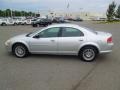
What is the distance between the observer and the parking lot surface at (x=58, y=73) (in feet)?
16.7

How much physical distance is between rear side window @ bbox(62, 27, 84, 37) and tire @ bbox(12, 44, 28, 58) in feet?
5.92

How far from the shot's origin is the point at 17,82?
5328 mm

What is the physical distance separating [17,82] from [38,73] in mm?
937

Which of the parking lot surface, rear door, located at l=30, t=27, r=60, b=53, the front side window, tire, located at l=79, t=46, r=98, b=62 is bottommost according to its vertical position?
the parking lot surface

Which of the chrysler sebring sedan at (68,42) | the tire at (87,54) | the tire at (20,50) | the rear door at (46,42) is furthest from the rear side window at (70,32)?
the tire at (20,50)

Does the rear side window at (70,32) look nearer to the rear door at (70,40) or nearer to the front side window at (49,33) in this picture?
the rear door at (70,40)

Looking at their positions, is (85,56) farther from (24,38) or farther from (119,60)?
(24,38)

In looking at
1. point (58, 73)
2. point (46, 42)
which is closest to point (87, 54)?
point (46, 42)

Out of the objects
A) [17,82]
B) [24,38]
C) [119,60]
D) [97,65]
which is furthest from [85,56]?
[17,82]

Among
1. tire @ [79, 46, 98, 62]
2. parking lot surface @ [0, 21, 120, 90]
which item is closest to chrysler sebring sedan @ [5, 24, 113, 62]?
tire @ [79, 46, 98, 62]

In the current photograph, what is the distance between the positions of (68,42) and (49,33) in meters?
0.91

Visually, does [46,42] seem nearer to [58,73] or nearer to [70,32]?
[70,32]

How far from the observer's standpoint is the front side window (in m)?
7.88

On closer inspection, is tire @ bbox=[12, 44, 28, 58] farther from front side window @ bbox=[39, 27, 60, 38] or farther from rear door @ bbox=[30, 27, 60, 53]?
front side window @ bbox=[39, 27, 60, 38]
